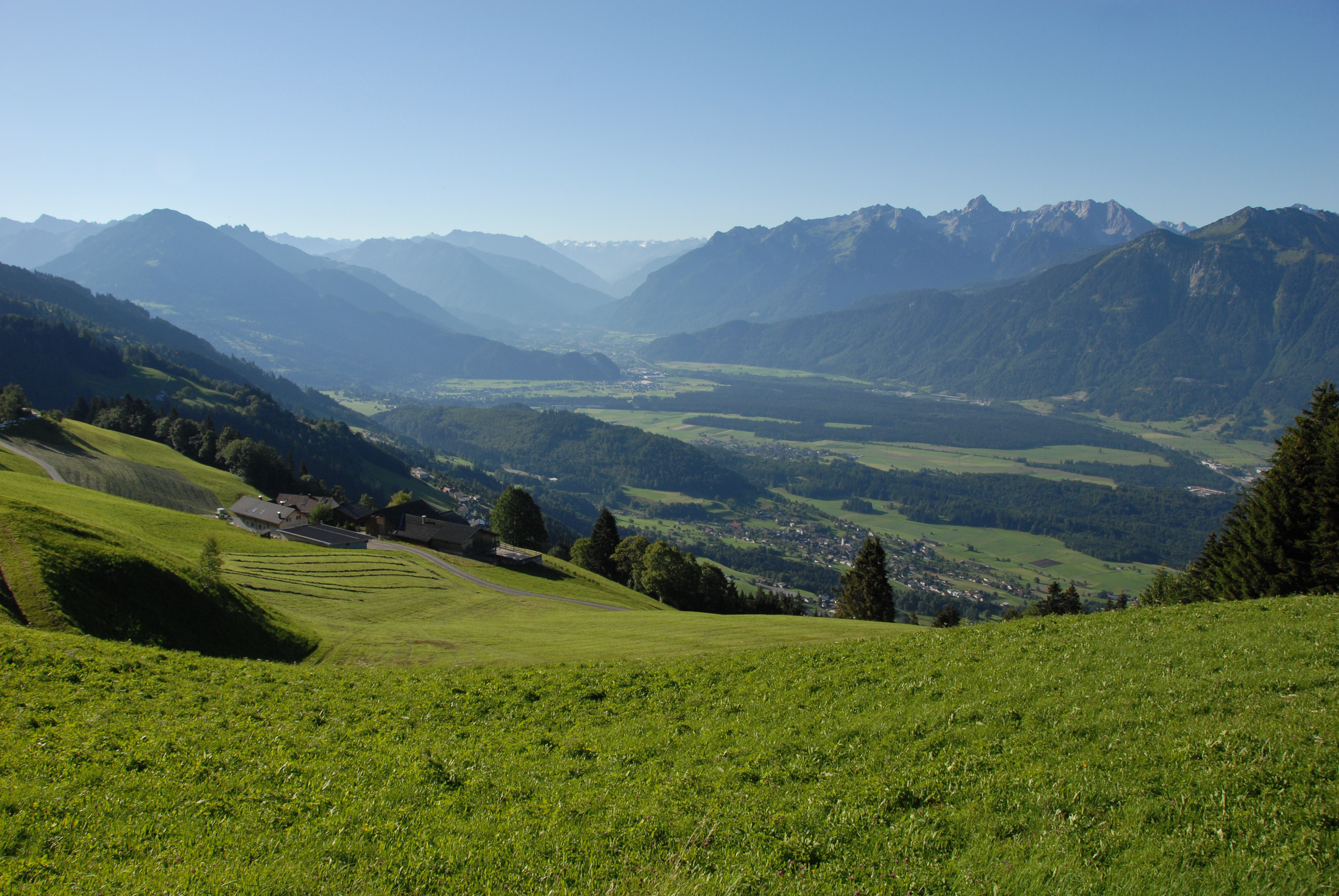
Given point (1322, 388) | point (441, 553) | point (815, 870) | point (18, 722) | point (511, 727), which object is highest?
point (1322, 388)

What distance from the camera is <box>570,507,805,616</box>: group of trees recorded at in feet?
274

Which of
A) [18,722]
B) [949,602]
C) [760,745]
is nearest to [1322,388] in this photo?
[760,745]

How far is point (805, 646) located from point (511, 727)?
1191 centimetres

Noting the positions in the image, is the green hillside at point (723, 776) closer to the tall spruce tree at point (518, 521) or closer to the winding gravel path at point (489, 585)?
the winding gravel path at point (489, 585)

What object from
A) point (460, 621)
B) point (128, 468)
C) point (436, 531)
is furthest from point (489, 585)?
point (128, 468)

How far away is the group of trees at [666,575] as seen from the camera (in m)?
83.4

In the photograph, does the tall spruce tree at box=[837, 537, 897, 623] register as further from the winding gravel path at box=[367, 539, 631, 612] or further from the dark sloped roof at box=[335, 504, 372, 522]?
the dark sloped roof at box=[335, 504, 372, 522]

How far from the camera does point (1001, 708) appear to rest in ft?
48.0

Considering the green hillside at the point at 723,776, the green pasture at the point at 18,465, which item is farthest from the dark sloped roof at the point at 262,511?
the green hillside at the point at 723,776

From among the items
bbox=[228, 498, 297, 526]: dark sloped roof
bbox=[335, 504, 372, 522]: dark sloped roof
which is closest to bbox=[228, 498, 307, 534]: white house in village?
bbox=[228, 498, 297, 526]: dark sloped roof

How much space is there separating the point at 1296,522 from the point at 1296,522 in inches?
0.8

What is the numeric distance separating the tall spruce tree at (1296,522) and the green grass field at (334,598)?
23781 millimetres

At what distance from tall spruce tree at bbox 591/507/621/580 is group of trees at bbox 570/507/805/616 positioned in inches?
3.0

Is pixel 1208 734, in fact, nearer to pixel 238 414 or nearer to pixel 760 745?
pixel 760 745
